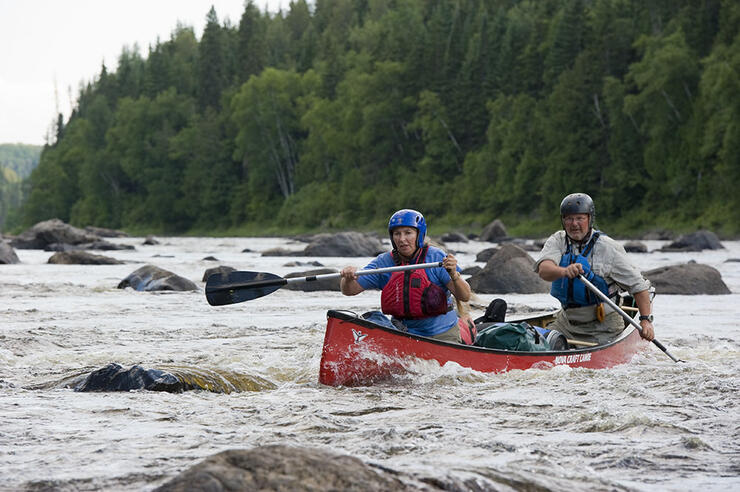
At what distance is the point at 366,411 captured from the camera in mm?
6211

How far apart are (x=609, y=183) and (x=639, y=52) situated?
22.3 ft

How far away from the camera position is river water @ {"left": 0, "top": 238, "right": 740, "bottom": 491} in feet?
15.1

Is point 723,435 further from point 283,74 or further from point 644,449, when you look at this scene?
point 283,74

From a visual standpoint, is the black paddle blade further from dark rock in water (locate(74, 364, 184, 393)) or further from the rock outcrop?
the rock outcrop

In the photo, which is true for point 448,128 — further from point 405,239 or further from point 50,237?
point 405,239

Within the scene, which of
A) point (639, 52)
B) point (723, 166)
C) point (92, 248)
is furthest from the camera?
point (639, 52)

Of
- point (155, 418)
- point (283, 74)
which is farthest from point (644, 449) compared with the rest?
point (283, 74)

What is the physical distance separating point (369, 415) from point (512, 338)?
2.34m

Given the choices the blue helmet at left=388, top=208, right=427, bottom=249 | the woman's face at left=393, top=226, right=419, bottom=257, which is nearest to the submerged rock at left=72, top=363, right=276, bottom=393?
the woman's face at left=393, top=226, right=419, bottom=257

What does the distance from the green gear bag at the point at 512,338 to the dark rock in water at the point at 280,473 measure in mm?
4322

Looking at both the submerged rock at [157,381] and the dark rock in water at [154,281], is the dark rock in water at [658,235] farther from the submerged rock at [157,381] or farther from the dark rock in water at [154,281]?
the submerged rock at [157,381]

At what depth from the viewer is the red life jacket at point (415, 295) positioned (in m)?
7.43

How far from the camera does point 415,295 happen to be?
7453mm

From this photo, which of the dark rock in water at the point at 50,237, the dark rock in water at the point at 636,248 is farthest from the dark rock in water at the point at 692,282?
the dark rock in water at the point at 50,237
